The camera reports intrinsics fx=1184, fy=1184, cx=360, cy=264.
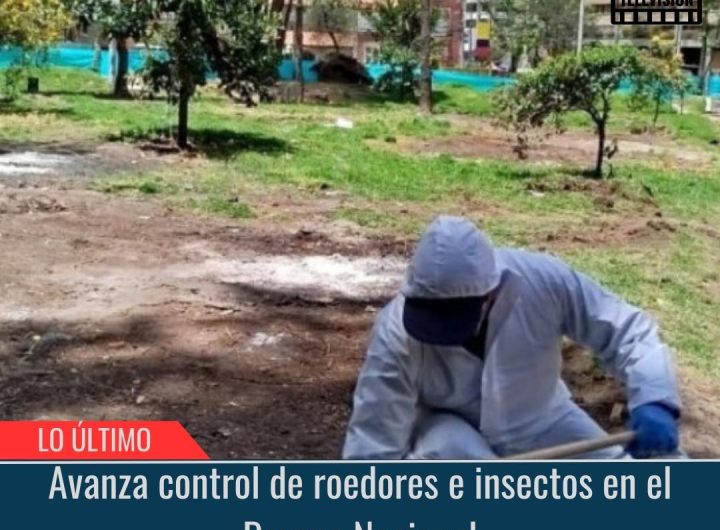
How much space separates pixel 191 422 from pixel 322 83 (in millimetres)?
28521

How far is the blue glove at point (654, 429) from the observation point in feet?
8.62

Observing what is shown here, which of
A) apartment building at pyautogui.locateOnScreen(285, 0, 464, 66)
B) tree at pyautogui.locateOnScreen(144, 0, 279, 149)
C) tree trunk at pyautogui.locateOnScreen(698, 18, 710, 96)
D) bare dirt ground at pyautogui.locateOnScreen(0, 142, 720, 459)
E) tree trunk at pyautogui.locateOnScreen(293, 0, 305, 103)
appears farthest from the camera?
apartment building at pyautogui.locateOnScreen(285, 0, 464, 66)

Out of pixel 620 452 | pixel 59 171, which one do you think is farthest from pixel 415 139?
pixel 620 452

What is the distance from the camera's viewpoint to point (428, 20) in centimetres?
2678

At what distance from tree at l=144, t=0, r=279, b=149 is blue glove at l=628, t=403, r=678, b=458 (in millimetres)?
11748

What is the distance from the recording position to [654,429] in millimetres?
2623

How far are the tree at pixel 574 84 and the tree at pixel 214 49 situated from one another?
3.06m

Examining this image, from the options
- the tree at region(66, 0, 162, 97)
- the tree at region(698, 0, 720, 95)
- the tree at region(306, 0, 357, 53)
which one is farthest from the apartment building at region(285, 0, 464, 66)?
the tree at region(66, 0, 162, 97)

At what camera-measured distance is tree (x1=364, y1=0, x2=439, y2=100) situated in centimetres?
3059

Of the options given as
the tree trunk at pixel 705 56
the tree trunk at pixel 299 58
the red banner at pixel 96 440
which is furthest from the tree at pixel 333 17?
the red banner at pixel 96 440

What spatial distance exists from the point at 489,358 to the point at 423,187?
9.93 metres

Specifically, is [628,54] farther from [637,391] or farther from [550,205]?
[637,391]

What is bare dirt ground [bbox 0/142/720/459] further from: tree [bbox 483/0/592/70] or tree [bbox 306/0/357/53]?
tree [bbox 483/0/592/70]

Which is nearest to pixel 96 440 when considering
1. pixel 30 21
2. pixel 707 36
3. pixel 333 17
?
pixel 30 21
